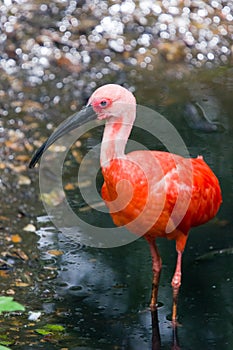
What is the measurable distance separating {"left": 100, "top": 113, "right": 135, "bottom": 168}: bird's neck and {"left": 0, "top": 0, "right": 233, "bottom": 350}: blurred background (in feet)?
3.65

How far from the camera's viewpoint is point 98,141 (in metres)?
8.19

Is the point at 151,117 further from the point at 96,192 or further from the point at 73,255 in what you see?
the point at 73,255

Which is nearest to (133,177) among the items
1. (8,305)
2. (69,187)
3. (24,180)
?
(8,305)

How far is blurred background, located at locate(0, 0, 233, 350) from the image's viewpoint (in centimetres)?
543

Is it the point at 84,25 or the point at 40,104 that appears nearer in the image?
the point at 40,104

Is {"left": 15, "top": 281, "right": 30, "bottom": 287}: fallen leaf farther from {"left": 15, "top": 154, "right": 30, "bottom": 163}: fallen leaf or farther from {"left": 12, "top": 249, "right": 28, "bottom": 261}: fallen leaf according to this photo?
{"left": 15, "top": 154, "right": 30, "bottom": 163}: fallen leaf

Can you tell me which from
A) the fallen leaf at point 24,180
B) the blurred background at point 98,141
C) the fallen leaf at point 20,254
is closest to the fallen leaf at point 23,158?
the blurred background at point 98,141

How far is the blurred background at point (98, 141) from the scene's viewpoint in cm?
543

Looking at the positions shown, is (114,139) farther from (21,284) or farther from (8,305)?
(8,305)

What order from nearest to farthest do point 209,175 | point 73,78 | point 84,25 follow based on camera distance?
point 209,175 < point 73,78 < point 84,25

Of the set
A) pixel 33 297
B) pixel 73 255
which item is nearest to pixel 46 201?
pixel 73 255

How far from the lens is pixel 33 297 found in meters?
5.73

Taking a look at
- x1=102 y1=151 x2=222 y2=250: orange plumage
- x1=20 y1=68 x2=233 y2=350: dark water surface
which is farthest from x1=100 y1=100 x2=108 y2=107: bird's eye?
x1=20 y1=68 x2=233 y2=350: dark water surface

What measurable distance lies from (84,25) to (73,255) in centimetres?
488
